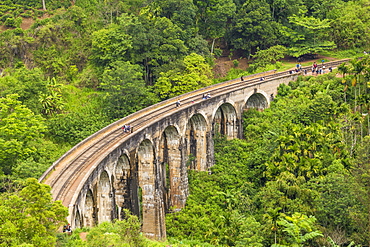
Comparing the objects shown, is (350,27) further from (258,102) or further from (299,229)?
(299,229)

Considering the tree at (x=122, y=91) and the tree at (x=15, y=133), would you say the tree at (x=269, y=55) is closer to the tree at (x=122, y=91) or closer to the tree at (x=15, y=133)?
the tree at (x=122, y=91)

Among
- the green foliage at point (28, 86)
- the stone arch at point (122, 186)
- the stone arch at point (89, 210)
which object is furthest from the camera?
the green foliage at point (28, 86)

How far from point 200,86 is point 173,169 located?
58.5 feet

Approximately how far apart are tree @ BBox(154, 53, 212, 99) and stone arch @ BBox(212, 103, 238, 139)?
527 centimetres

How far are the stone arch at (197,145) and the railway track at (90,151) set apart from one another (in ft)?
10.3

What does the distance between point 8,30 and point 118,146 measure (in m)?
40.0

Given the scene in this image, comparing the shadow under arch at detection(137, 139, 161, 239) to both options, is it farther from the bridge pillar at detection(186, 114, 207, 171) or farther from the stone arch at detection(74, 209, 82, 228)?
the stone arch at detection(74, 209, 82, 228)

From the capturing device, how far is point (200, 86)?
2677 inches

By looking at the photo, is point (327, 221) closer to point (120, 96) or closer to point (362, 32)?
point (120, 96)

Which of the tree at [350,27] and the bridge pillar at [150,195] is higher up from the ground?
the tree at [350,27]

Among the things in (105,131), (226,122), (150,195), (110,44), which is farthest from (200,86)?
(105,131)

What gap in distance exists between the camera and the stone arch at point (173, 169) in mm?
53250

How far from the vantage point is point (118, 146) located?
4112 centimetres

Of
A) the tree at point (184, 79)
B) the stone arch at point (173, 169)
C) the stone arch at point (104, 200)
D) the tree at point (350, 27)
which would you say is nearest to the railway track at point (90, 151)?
the stone arch at point (104, 200)
